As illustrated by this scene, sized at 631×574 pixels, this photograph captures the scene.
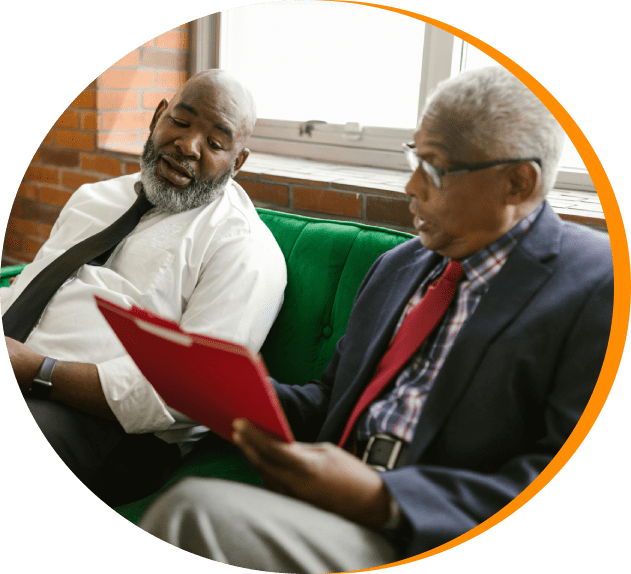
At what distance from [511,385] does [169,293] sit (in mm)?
667

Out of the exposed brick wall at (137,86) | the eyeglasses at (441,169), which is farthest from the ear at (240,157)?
the eyeglasses at (441,169)

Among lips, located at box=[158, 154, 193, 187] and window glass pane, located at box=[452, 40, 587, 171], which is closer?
window glass pane, located at box=[452, 40, 587, 171]

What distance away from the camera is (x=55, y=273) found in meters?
1.18

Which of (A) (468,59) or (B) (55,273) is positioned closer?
(A) (468,59)

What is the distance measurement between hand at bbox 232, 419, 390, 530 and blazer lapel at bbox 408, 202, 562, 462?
0.09 meters

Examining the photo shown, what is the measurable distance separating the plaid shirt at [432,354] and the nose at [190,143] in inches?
25.3

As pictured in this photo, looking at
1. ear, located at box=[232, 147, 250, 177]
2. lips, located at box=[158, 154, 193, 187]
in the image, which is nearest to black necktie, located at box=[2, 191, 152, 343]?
lips, located at box=[158, 154, 193, 187]

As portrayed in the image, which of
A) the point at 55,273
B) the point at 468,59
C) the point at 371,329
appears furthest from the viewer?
the point at 55,273

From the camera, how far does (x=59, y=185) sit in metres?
1.67

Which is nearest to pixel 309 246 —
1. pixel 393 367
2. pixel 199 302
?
pixel 199 302

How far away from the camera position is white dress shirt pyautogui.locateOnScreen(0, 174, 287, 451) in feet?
3.44

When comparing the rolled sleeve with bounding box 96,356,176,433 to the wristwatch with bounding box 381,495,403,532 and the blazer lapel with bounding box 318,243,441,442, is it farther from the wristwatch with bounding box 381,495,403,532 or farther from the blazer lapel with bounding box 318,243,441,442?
the wristwatch with bounding box 381,495,403,532

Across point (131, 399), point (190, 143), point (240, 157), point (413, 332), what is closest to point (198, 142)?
point (190, 143)

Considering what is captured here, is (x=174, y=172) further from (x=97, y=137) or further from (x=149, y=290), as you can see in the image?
(x=97, y=137)
